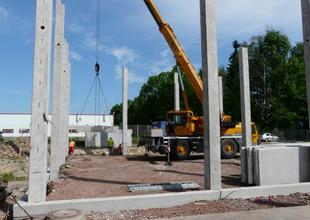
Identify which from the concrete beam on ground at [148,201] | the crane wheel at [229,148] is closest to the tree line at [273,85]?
the crane wheel at [229,148]

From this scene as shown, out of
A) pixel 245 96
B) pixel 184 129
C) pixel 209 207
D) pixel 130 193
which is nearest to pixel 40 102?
pixel 130 193

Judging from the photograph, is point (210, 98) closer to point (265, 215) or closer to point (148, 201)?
point (148, 201)

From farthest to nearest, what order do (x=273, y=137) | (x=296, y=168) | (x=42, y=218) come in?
(x=273, y=137) < (x=296, y=168) < (x=42, y=218)

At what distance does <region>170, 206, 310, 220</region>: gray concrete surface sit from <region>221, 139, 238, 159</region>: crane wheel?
12466mm

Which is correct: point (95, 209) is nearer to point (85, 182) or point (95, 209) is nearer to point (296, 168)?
point (85, 182)

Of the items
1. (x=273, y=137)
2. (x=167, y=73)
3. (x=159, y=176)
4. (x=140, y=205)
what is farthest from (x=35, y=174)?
(x=167, y=73)

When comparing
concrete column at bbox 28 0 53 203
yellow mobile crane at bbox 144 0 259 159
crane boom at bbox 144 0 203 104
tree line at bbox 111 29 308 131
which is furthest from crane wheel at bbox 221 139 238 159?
tree line at bbox 111 29 308 131

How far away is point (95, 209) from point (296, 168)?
548cm

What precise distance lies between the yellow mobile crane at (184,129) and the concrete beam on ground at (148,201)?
33.2 feet

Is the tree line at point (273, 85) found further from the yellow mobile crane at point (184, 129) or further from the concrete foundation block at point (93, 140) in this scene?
the yellow mobile crane at point (184, 129)

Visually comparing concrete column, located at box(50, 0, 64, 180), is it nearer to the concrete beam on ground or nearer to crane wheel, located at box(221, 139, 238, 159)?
the concrete beam on ground

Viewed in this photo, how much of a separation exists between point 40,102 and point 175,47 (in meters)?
13.6

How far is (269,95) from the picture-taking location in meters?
50.3

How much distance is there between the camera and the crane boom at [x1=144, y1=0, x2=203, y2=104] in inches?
763
